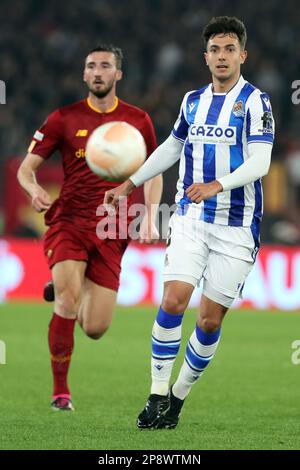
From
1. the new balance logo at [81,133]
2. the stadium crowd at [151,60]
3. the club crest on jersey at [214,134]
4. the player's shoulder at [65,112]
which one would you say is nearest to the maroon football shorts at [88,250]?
the new balance logo at [81,133]

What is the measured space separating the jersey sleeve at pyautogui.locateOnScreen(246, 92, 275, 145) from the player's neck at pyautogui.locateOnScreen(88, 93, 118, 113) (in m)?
1.68

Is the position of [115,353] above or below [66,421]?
below

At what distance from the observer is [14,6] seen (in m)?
20.1

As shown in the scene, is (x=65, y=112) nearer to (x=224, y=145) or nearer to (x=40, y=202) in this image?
(x=40, y=202)

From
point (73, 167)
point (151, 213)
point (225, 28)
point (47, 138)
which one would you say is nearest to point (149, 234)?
point (151, 213)

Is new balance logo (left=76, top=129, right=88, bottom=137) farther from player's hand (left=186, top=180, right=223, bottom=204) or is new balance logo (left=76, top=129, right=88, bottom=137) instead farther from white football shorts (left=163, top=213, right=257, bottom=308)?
player's hand (left=186, top=180, right=223, bottom=204)

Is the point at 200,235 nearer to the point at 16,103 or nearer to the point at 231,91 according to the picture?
the point at 231,91

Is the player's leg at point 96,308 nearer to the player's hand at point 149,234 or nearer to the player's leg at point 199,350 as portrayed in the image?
the player's hand at point 149,234

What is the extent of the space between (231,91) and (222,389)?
8.94 feet

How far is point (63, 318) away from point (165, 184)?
811cm

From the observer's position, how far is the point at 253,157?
596 cm

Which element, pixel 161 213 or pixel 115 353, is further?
pixel 161 213
